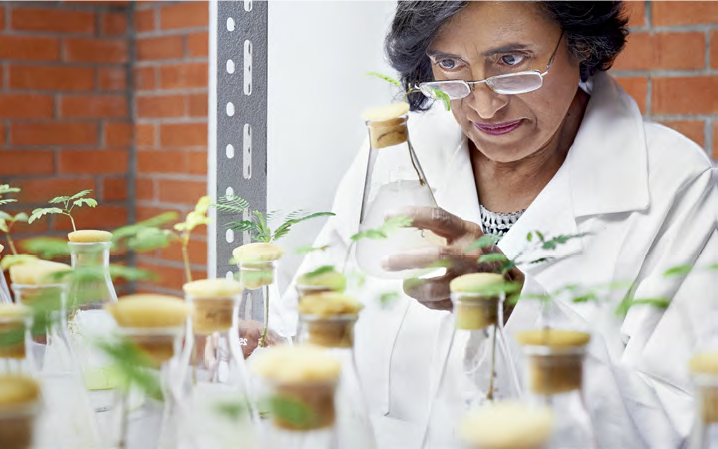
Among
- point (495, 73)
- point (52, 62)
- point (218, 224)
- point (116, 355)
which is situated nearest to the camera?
point (116, 355)

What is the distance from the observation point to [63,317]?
62 cm

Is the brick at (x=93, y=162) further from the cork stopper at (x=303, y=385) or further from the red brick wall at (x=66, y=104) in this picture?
the cork stopper at (x=303, y=385)

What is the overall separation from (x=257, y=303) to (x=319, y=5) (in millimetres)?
1082

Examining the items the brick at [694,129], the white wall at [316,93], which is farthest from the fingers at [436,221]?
the brick at [694,129]

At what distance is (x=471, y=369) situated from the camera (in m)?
0.59

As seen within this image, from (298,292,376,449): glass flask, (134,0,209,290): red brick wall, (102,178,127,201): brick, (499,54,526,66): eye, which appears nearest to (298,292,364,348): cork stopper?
(298,292,376,449): glass flask

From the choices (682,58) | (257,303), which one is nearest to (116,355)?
(257,303)

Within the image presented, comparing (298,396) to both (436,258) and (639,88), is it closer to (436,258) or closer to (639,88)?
(436,258)

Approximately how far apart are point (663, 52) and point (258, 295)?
4.50 ft

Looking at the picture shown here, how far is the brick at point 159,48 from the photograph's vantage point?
2713mm

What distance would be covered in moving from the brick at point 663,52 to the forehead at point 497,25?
0.52 m

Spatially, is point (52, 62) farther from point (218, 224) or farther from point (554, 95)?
point (554, 95)

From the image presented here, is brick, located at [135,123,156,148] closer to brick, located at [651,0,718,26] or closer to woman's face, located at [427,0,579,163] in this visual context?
woman's face, located at [427,0,579,163]

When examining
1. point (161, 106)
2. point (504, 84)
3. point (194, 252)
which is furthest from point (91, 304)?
point (161, 106)
